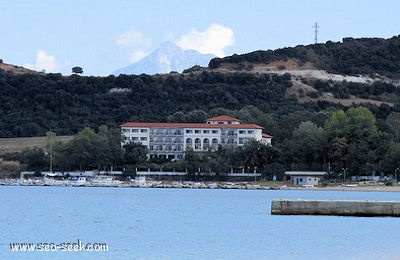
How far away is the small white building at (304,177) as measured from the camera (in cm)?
12375

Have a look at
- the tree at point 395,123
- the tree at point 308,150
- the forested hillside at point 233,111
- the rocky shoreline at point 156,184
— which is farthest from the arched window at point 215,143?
the tree at point 395,123

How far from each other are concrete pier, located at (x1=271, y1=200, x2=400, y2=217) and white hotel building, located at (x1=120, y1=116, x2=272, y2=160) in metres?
84.0

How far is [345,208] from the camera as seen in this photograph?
2104 inches

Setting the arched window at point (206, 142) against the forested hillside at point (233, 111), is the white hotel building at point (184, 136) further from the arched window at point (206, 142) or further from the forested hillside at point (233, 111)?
the forested hillside at point (233, 111)

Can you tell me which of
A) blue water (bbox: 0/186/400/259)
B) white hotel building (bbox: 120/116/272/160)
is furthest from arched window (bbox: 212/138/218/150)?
blue water (bbox: 0/186/400/259)

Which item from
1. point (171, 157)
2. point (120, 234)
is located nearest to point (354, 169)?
point (171, 157)

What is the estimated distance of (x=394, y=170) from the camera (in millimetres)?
120062

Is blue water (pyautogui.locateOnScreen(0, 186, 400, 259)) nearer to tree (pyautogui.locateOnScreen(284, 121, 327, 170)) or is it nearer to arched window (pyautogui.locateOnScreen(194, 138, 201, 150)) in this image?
tree (pyautogui.locateOnScreen(284, 121, 327, 170))

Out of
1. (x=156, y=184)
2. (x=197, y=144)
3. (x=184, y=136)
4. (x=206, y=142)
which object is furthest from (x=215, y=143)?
(x=156, y=184)

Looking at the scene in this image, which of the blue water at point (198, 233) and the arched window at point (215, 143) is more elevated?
the arched window at point (215, 143)

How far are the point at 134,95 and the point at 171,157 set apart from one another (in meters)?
42.9

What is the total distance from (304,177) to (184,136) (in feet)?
71.6

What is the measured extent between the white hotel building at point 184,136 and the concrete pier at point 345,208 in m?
84.0

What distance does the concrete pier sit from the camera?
52.7 m
